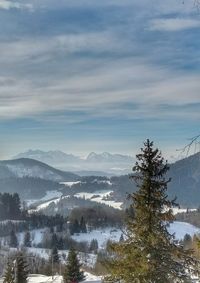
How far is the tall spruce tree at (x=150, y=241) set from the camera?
21.1 metres

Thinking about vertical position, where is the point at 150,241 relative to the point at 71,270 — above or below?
above

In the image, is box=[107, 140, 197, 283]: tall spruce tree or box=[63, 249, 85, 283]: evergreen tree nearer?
box=[107, 140, 197, 283]: tall spruce tree

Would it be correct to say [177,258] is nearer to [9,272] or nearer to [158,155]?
[158,155]

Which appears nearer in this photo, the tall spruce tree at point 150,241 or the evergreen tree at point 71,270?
the tall spruce tree at point 150,241

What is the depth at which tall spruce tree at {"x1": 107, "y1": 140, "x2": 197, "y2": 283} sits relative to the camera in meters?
21.1

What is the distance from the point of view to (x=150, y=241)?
836 inches

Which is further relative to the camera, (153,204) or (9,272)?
(9,272)

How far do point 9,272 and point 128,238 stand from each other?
5978cm

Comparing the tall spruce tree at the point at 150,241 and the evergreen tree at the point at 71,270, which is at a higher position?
the tall spruce tree at the point at 150,241

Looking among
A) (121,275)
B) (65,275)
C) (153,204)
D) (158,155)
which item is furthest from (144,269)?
(65,275)

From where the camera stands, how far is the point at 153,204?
21844mm

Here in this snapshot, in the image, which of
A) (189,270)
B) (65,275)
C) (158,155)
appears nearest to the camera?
(189,270)

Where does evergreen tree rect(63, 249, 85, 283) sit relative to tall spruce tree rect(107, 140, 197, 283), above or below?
below

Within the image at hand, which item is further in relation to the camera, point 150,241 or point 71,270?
point 71,270
